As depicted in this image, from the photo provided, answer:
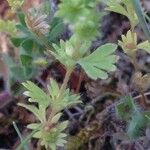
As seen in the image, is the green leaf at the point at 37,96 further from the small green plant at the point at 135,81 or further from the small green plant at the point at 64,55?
the small green plant at the point at 135,81

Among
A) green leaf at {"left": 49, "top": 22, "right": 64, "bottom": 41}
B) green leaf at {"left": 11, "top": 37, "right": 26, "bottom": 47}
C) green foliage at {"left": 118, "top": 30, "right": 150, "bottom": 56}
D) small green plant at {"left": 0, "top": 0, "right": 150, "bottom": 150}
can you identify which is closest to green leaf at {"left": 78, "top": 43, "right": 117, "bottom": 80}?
small green plant at {"left": 0, "top": 0, "right": 150, "bottom": 150}

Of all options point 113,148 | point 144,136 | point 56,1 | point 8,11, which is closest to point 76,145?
point 113,148

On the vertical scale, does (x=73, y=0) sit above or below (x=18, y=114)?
above

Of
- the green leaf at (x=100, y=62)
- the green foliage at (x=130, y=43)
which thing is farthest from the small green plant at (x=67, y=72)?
the green foliage at (x=130, y=43)

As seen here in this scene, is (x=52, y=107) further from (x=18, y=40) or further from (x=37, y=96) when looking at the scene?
(x=18, y=40)

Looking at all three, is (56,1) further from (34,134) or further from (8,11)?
(34,134)

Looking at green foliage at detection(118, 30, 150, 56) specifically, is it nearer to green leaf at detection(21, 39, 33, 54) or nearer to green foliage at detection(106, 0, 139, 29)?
green foliage at detection(106, 0, 139, 29)
